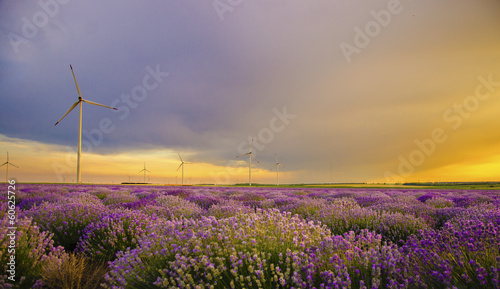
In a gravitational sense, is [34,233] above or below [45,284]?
above

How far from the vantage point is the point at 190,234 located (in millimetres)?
3104

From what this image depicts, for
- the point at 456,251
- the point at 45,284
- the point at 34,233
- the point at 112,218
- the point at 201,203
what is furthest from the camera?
the point at 201,203

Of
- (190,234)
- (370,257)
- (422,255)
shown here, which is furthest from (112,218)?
(422,255)

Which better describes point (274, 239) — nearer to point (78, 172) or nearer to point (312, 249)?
point (312, 249)

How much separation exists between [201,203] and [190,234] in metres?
8.13

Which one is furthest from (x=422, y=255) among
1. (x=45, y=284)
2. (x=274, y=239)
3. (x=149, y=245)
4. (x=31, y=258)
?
(x=31, y=258)

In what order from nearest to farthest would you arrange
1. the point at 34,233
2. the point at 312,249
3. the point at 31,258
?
the point at 312,249
the point at 31,258
the point at 34,233

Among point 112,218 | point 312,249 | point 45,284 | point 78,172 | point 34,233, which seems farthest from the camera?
point 78,172

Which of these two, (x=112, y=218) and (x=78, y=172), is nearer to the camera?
(x=112, y=218)

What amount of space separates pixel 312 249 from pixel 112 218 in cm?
390

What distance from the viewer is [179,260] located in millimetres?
2648

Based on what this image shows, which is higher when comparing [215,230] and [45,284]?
[215,230]

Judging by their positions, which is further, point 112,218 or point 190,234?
point 112,218

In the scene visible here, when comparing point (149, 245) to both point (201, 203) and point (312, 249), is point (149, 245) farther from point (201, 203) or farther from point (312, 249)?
point (201, 203)
